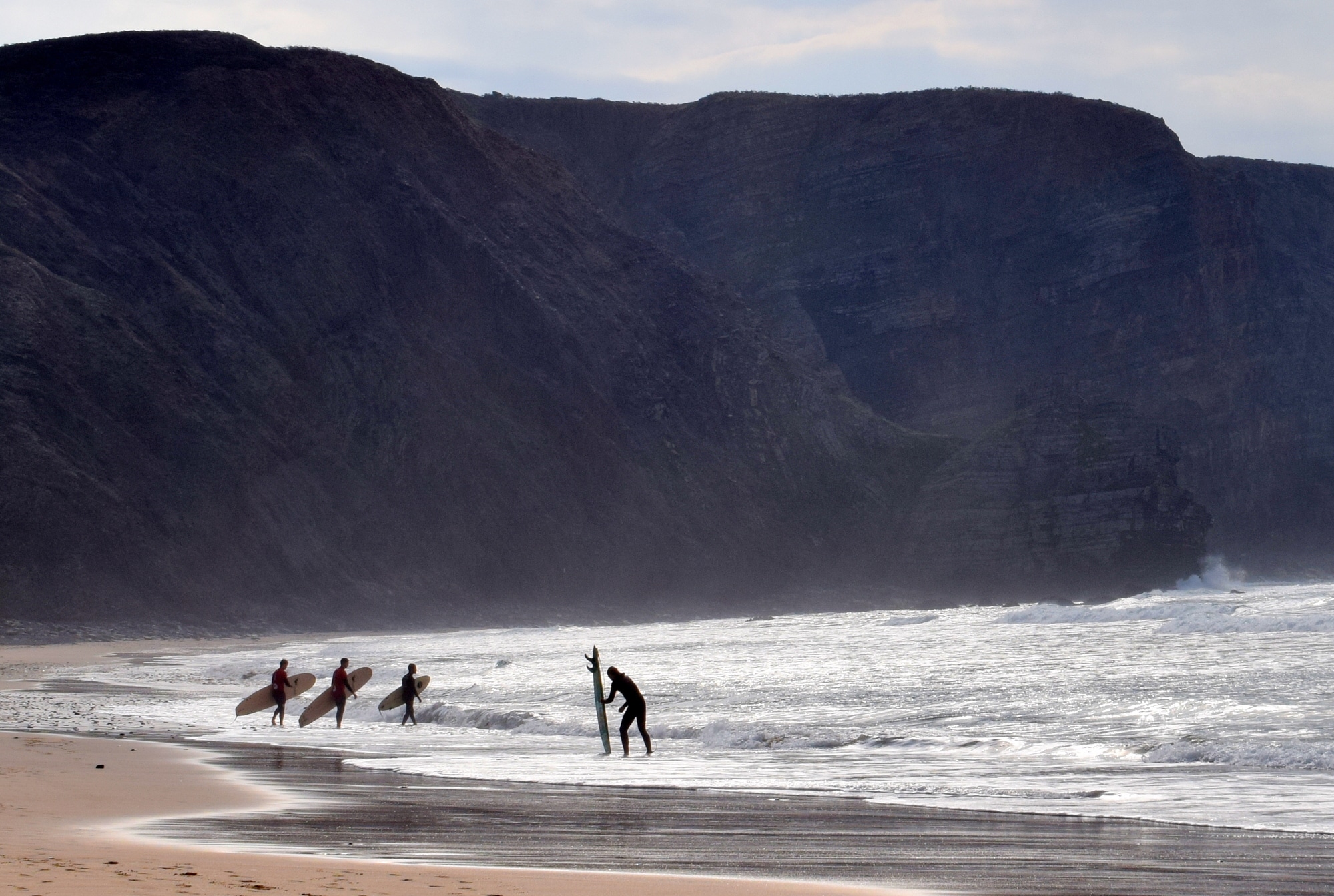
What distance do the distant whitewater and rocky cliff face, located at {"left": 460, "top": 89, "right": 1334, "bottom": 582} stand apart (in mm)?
62360

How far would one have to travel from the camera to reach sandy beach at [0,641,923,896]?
7.59 meters

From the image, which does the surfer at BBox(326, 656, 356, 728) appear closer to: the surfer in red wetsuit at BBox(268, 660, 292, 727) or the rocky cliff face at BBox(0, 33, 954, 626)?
the surfer in red wetsuit at BBox(268, 660, 292, 727)

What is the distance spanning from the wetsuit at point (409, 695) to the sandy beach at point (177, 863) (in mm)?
8315

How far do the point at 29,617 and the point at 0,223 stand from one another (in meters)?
22.3

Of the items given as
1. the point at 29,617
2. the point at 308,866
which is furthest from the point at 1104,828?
the point at 29,617

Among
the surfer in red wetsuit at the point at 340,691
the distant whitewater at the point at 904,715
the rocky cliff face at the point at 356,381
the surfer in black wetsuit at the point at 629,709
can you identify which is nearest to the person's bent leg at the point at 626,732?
the surfer in black wetsuit at the point at 629,709

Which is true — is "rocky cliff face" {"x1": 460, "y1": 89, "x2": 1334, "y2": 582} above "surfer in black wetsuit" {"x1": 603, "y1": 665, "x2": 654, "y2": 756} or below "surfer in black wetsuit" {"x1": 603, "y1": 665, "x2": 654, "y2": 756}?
above

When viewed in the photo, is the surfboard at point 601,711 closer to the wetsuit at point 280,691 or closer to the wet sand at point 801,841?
the wet sand at point 801,841

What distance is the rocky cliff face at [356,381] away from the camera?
Answer: 61.2 m

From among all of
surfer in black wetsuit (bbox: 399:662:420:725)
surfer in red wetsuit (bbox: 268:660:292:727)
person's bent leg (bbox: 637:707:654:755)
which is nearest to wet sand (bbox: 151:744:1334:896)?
person's bent leg (bbox: 637:707:654:755)

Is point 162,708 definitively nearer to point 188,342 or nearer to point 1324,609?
point 1324,609

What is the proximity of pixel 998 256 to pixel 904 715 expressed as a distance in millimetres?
90716

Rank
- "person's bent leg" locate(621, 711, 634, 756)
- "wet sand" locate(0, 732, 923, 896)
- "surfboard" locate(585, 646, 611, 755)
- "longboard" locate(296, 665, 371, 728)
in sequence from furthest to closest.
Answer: "longboard" locate(296, 665, 371, 728)
"surfboard" locate(585, 646, 611, 755)
"person's bent leg" locate(621, 711, 634, 756)
"wet sand" locate(0, 732, 923, 896)

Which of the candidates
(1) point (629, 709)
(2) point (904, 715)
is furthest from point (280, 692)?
(2) point (904, 715)
